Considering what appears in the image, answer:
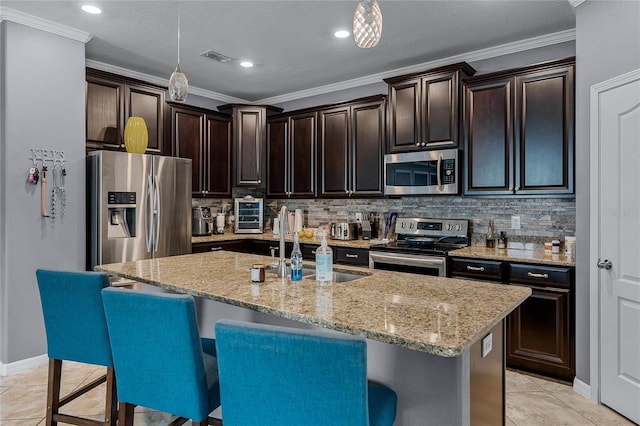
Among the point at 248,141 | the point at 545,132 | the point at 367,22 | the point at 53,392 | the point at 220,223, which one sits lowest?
the point at 53,392

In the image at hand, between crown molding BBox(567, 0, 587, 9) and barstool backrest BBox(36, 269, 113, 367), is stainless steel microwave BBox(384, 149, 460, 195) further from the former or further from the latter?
barstool backrest BBox(36, 269, 113, 367)

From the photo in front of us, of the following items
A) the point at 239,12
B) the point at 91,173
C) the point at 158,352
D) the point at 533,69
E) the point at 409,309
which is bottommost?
the point at 158,352

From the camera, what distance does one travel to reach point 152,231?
3.82 m

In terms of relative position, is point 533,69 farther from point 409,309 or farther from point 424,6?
point 409,309

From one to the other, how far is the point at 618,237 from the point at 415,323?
200 centimetres

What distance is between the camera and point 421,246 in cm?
386

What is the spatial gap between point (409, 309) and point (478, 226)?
2713 millimetres

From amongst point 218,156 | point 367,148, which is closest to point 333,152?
point 367,148

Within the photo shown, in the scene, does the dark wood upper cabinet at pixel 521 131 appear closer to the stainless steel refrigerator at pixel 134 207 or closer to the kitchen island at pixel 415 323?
the kitchen island at pixel 415 323

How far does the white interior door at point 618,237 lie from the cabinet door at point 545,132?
1.54 ft

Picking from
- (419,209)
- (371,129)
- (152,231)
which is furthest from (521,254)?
(152,231)

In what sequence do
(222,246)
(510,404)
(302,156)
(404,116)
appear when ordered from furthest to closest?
(302,156) → (222,246) → (404,116) → (510,404)

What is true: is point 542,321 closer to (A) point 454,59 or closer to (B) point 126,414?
(A) point 454,59

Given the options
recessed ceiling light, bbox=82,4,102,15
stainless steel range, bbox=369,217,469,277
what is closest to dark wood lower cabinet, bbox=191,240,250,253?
stainless steel range, bbox=369,217,469,277
